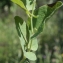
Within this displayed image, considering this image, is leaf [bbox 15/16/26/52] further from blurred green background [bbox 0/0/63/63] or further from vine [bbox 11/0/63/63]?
blurred green background [bbox 0/0/63/63]

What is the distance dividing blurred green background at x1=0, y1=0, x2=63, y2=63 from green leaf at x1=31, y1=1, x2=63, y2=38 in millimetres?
546

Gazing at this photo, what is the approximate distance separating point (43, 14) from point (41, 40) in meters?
4.02

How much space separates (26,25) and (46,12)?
54 millimetres

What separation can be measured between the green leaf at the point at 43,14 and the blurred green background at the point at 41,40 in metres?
0.55

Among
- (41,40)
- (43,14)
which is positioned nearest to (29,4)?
(43,14)

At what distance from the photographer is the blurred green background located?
9.18 feet

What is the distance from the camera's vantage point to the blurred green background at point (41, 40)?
2799mm

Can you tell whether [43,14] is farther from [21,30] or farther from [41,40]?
[41,40]

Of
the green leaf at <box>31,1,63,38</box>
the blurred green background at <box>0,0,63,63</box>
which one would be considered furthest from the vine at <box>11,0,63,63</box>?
the blurred green background at <box>0,0,63,63</box>

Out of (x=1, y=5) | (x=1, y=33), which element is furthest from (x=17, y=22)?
(x=1, y=5)

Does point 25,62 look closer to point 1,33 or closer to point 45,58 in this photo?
point 45,58

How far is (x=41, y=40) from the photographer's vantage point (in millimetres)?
4543

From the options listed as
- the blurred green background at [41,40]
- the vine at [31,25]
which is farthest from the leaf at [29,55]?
the blurred green background at [41,40]

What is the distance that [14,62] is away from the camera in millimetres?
2465
